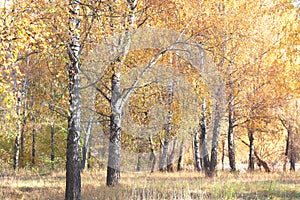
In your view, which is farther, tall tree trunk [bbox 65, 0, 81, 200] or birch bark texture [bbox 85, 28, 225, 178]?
birch bark texture [bbox 85, 28, 225, 178]

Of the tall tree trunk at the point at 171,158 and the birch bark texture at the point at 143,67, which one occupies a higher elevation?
the birch bark texture at the point at 143,67

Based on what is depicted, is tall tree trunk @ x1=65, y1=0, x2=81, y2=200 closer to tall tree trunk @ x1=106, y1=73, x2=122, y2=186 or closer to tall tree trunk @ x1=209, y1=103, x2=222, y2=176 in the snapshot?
tall tree trunk @ x1=106, y1=73, x2=122, y2=186

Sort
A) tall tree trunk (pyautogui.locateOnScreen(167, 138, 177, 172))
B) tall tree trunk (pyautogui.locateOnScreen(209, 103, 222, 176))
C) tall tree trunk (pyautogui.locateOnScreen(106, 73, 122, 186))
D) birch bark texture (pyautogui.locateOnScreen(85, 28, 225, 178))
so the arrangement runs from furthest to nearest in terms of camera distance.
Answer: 1. tall tree trunk (pyautogui.locateOnScreen(167, 138, 177, 172))
2. tall tree trunk (pyautogui.locateOnScreen(209, 103, 222, 176))
3. tall tree trunk (pyautogui.locateOnScreen(106, 73, 122, 186))
4. birch bark texture (pyautogui.locateOnScreen(85, 28, 225, 178))

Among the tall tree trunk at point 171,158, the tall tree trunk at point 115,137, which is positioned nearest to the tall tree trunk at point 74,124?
the tall tree trunk at point 115,137

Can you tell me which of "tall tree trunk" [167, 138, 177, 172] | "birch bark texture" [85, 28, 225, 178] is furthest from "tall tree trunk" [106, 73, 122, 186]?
"tall tree trunk" [167, 138, 177, 172]

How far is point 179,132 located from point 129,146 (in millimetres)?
3740

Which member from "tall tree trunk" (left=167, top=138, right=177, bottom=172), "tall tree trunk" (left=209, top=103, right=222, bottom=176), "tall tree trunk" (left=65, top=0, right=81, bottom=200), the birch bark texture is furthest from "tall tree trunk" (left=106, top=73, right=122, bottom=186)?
"tall tree trunk" (left=167, top=138, right=177, bottom=172)

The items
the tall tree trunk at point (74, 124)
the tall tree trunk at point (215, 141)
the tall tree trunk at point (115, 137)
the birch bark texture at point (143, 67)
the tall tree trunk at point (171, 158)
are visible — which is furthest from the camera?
the tall tree trunk at point (171, 158)

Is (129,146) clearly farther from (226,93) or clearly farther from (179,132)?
(226,93)

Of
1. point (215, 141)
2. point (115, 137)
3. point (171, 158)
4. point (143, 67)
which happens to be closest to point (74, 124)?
point (115, 137)

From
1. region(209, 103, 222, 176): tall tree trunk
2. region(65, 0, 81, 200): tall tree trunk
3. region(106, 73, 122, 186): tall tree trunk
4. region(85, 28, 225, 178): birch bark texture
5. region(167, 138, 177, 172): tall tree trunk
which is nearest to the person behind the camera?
region(65, 0, 81, 200): tall tree trunk

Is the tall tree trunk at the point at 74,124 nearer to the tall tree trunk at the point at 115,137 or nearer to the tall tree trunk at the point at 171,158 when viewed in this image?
the tall tree trunk at the point at 115,137

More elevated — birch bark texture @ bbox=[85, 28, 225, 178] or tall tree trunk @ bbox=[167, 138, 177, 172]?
birch bark texture @ bbox=[85, 28, 225, 178]

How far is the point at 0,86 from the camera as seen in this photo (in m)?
4.99
